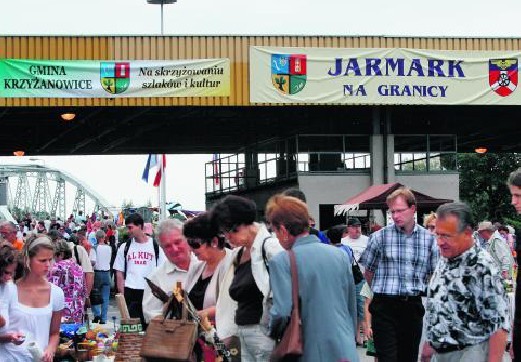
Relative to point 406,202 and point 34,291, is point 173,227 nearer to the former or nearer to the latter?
point 34,291

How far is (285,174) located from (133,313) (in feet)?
67.0

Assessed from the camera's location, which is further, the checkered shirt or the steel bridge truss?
the steel bridge truss

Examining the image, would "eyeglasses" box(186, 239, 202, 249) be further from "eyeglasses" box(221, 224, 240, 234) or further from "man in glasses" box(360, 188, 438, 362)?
"man in glasses" box(360, 188, 438, 362)

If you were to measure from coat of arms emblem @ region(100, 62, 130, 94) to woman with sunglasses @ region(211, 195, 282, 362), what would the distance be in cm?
1889

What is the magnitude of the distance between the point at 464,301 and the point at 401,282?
111 inches

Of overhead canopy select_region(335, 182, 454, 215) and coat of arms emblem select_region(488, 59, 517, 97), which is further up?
coat of arms emblem select_region(488, 59, 517, 97)

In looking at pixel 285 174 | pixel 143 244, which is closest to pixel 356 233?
pixel 143 244

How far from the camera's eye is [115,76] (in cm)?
2497

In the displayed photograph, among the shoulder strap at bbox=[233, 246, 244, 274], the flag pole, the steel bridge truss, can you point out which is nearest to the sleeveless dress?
the shoulder strap at bbox=[233, 246, 244, 274]

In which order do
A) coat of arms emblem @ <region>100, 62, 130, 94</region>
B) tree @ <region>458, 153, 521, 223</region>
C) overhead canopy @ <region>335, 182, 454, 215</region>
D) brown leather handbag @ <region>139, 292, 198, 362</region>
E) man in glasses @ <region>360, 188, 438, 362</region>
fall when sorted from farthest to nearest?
tree @ <region>458, 153, 521, 223</region>, coat of arms emblem @ <region>100, 62, 130, 94</region>, overhead canopy @ <region>335, 182, 454, 215</region>, man in glasses @ <region>360, 188, 438, 362</region>, brown leather handbag @ <region>139, 292, 198, 362</region>

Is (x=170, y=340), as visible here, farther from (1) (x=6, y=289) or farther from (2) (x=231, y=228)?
(1) (x=6, y=289)

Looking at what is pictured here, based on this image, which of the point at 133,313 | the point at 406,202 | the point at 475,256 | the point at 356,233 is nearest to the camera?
the point at 475,256

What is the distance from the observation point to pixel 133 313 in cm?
1213

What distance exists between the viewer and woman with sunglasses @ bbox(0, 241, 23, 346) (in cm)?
686
